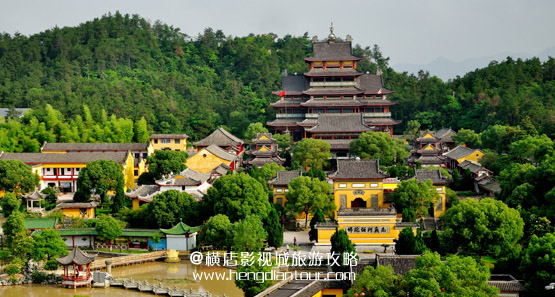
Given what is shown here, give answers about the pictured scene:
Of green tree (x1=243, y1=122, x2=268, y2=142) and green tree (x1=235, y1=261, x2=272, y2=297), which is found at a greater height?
A: green tree (x1=243, y1=122, x2=268, y2=142)

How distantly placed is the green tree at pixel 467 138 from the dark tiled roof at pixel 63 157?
65.6 ft

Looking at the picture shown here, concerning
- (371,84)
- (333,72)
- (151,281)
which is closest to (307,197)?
(151,281)

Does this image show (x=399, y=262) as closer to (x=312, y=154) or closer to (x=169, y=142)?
(x=312, y=154)

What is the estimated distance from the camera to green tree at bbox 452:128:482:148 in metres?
47.6

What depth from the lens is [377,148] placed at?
40.1 m

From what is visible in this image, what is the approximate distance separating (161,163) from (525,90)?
2707 centimetres

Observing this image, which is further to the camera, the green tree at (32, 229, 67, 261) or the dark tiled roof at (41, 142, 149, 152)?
the dark tiled roof at (41, 142, 149, 152)

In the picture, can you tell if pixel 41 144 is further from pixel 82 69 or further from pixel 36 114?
pixel 82 69

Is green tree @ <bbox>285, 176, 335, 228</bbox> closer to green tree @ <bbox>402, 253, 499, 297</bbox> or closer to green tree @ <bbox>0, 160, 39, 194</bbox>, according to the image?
green tree @ <bbox>402, 253, 499, 297</bbox>

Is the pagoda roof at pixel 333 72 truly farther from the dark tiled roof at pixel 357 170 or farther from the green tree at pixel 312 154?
the dark tiled roof at pixel 357 170

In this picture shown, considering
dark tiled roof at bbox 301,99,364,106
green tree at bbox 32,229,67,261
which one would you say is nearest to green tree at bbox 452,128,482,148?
dark tiled roof at bbox 301,99,364,106

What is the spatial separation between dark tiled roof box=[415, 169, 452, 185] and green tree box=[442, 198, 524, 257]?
7.74 meters

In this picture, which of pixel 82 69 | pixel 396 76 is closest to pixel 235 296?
pixel 396 76

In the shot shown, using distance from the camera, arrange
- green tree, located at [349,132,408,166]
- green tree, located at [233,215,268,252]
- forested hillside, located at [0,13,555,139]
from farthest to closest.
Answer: forested hillside, located at [0,13,555,139], green tree, located at [349,132,408,166], green tree, located at [233,215,268,252]
